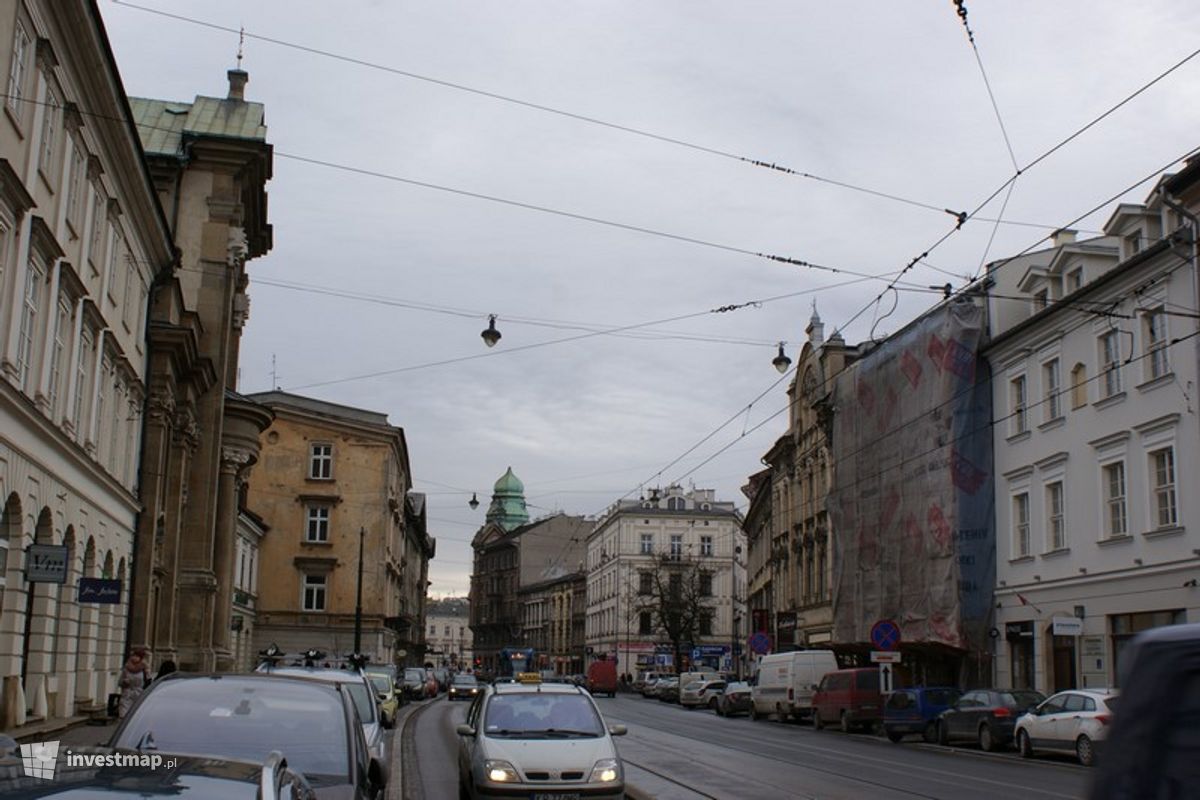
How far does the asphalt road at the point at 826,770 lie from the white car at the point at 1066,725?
1.33ft

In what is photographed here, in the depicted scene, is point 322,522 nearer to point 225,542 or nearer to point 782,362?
point 225,542

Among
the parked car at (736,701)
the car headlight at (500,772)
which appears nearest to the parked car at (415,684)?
the parked car at (736,701)

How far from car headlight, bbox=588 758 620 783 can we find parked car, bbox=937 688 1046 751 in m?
17.6

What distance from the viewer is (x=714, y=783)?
19797 millimetres

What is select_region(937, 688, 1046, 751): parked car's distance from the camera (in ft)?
95.7

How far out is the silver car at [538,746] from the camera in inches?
518

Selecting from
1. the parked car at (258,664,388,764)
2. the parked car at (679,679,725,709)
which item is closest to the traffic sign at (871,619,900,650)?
the parked car at (258,664,388,764)

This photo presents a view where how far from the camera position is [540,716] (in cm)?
1468

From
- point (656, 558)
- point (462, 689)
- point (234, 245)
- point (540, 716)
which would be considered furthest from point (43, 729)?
point (656, 558)

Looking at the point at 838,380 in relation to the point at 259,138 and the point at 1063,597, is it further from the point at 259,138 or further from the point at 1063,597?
the point at 259,138

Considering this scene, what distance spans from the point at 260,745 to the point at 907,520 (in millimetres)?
36988

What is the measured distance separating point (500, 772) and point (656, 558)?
98345 millimetres

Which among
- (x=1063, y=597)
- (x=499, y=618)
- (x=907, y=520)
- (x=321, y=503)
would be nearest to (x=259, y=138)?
(x=907, y=520)

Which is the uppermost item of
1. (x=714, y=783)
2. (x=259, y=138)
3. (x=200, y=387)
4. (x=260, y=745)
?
(x=259, y=138)
